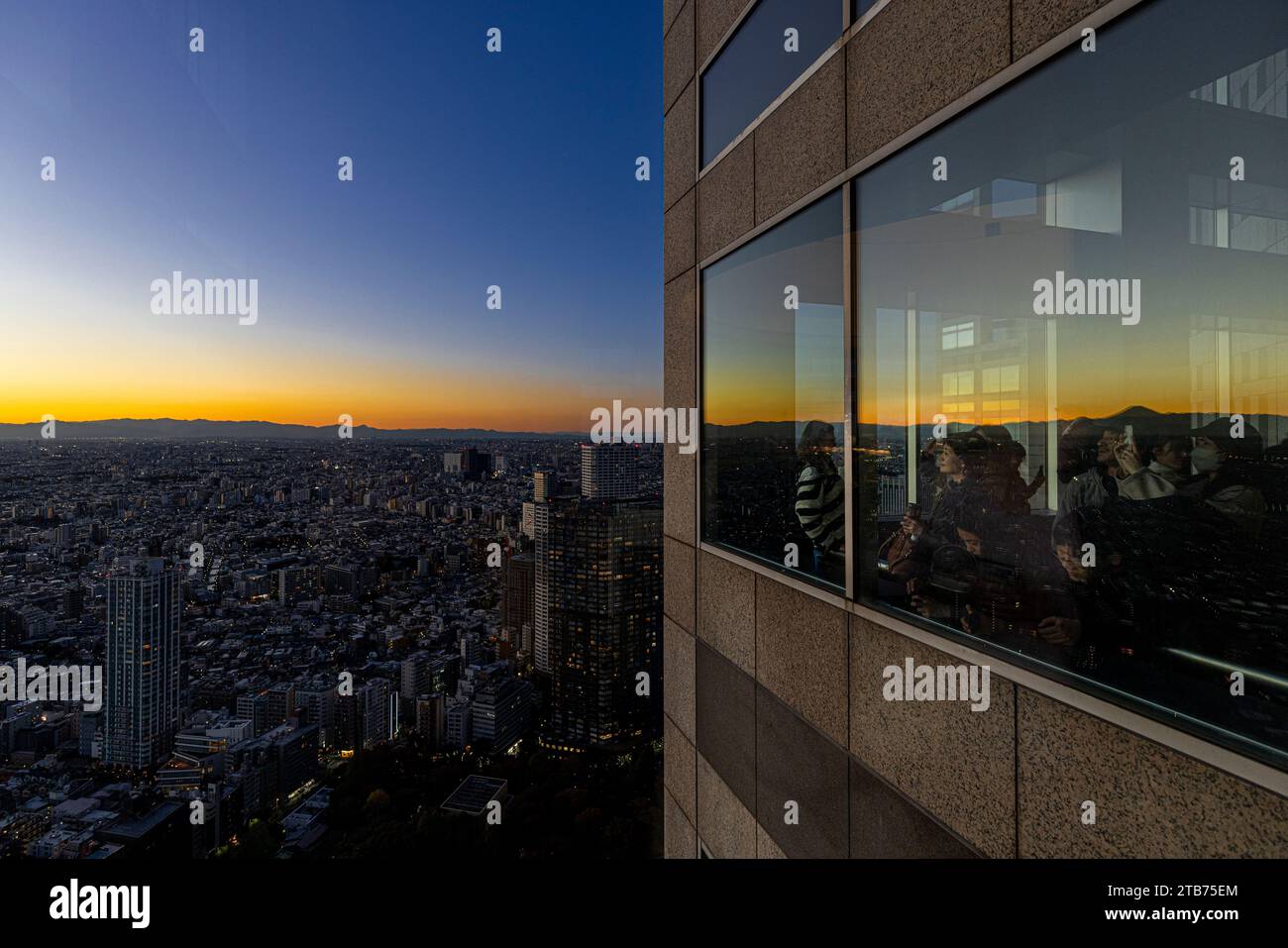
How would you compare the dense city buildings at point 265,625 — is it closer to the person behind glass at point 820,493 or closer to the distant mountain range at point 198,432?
the distant mountain range at point 198,432

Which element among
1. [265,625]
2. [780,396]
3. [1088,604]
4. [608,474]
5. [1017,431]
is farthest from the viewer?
[608,474]

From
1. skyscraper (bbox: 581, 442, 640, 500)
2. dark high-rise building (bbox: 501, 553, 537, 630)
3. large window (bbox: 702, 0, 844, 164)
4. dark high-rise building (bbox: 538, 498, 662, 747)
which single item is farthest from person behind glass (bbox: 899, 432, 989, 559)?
dark high-rise building (bbox: 501, 553, 537, 630)

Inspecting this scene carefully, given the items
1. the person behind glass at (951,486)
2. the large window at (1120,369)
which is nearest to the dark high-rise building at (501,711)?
the large window at (1120,369)

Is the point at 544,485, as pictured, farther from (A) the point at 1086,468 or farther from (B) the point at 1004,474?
(A) the point at 1086,468

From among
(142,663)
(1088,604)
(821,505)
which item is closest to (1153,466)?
(1088,604)
